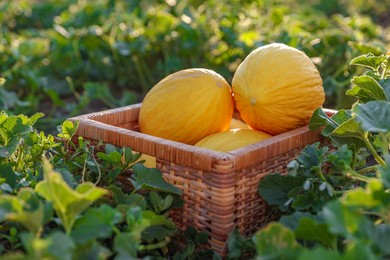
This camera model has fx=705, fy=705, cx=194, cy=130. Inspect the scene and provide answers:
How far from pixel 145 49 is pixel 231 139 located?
198 centimetres

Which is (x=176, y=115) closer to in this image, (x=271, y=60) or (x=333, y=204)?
(x=271, y=60)

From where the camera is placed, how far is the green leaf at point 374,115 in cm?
158

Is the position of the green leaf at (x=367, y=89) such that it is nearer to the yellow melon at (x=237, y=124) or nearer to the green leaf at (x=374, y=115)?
the green leaf at (x=374, y=115)

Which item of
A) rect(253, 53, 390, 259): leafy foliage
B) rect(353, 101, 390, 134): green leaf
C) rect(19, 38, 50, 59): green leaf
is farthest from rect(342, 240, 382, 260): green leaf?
rect(19, 38, 50, 59): green leaf

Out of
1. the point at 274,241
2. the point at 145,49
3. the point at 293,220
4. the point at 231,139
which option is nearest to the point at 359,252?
the point at 274,241

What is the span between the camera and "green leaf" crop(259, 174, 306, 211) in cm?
174

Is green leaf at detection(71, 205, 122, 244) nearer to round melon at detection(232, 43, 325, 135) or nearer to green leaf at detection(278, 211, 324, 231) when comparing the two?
green leaf at detection(278, 211, 324, 231)

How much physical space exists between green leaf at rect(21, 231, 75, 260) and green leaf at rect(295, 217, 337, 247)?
0.45 m

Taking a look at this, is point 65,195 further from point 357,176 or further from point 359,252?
point 357,176

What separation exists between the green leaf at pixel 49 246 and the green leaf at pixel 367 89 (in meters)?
0.89

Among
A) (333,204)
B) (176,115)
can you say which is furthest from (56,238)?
(176,115)

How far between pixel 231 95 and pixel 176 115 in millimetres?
178

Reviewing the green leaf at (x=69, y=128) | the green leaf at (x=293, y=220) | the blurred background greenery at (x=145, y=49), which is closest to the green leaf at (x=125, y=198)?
the green leaf at (x=69, y=128)

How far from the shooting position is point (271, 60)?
197 cm
